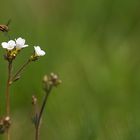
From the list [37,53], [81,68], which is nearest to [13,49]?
[37,53]

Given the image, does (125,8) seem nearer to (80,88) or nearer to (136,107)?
(80,88)

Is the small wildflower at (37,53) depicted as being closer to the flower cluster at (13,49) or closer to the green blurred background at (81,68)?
the flower cluster at (13,49)

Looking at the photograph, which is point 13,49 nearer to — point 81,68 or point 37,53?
point 37,53

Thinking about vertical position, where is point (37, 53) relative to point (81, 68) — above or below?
below

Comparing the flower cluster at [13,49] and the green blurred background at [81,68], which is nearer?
the flower cluster at [13,49]

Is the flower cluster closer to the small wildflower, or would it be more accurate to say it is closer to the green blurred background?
the small wildflower

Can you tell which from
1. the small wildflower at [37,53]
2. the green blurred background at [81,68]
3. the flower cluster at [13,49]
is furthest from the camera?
the green blurred background at [81,68]

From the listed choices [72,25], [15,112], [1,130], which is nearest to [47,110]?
[15,112]

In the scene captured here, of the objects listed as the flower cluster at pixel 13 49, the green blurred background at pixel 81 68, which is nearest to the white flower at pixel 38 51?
the flower cluster at pixel 13 49
